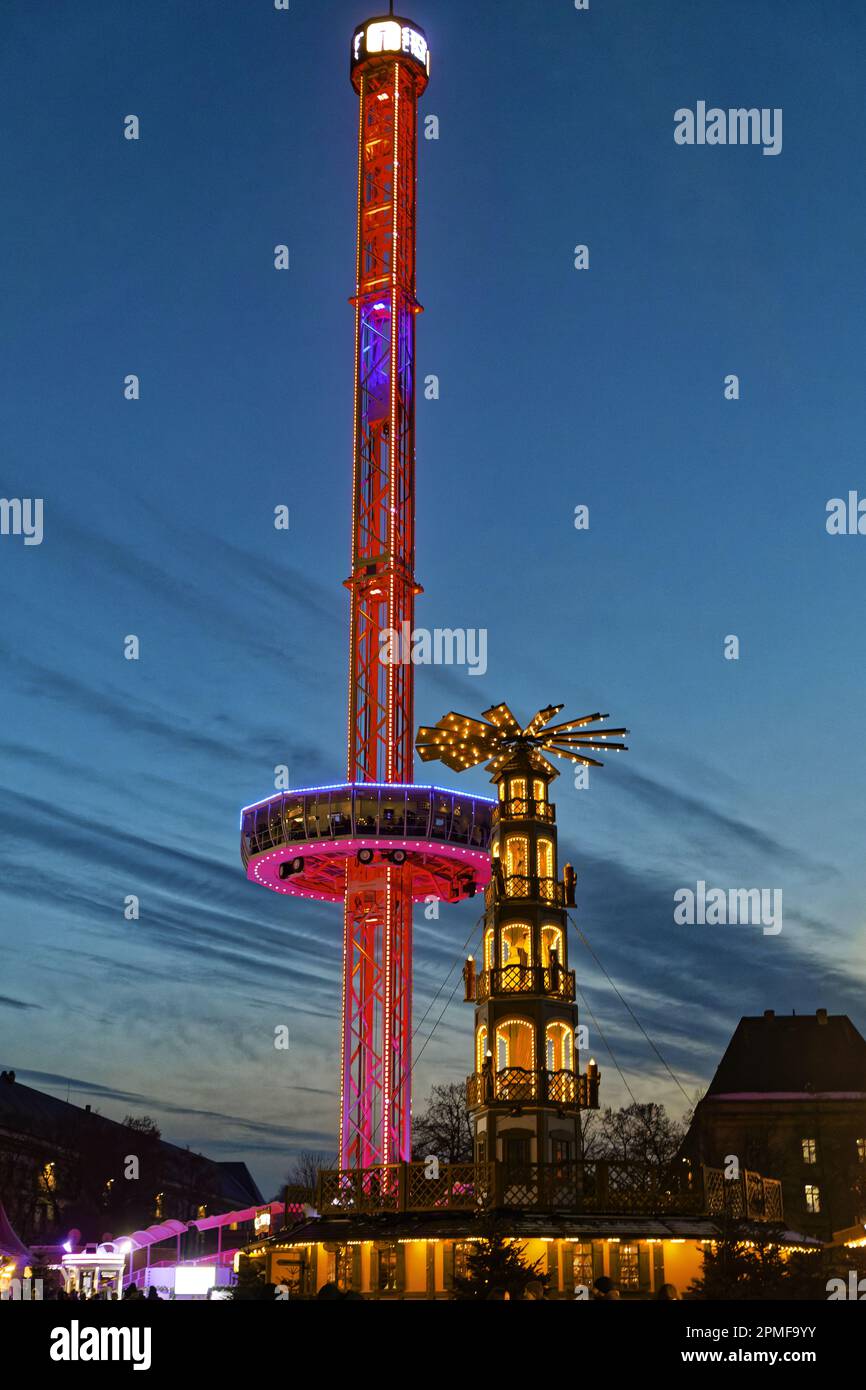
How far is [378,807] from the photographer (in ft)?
217

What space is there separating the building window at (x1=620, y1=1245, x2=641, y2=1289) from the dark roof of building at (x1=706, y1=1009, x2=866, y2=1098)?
186ft

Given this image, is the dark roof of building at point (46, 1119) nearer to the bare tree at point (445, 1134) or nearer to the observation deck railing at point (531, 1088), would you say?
the bare tree at point (445, 1134)

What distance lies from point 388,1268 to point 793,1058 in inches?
2315

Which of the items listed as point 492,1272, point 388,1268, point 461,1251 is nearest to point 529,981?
point 461,1251

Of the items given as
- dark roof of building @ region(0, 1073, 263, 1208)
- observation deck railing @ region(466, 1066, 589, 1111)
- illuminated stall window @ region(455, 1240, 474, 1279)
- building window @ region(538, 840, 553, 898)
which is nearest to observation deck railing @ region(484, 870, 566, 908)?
building window @ region(538, 840, 553, 898)

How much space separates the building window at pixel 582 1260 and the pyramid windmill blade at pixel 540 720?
14.2 m

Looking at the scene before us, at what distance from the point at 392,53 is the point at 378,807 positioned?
39.0m

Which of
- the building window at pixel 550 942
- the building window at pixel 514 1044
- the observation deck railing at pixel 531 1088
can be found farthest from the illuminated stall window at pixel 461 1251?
the building window at pixel 550 942

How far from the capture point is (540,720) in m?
44.4

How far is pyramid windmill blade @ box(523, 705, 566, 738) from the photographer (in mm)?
44062

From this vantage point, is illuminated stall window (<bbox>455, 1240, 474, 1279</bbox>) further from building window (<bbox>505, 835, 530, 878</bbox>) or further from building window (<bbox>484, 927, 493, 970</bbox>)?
building window (<bbox>505, 835, 530, 878</bbox>)

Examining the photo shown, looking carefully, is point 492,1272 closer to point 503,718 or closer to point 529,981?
point 529,981
